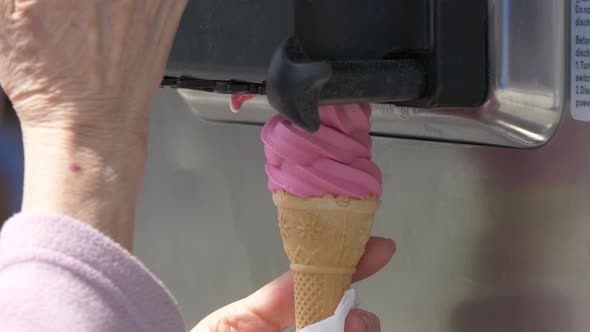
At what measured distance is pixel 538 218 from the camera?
605 millimetres

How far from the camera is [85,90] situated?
1.43 feet

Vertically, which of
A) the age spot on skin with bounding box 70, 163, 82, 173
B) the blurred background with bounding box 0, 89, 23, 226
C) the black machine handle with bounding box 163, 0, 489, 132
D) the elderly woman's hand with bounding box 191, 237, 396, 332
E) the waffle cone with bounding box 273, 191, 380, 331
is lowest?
the blurred background with bounding box 0, 89, 23, 226

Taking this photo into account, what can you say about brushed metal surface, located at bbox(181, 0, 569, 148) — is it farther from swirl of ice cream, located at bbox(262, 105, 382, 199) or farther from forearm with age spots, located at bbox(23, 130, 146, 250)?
forearm with age spots, located at bbox(23, 130, 146, 250)

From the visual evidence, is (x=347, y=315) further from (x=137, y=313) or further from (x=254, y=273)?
(x=254, y=273)

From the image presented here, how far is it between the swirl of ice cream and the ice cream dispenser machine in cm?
4

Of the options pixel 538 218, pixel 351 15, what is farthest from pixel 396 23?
pixel 538 218

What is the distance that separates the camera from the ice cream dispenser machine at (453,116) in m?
0.50

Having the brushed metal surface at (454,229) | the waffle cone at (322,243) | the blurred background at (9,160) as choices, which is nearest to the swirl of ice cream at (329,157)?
the waffle cone at (322,243)

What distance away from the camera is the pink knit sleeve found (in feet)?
1.43

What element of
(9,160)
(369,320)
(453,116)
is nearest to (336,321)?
(369,320)

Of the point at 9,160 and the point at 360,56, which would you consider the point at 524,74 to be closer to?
the point at 360,56

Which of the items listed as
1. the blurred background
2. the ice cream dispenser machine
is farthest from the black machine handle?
the blurred background

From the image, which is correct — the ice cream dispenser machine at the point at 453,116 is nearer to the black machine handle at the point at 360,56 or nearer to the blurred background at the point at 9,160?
the black machine handle at the point at 360,56

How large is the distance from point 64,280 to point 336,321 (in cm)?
20
